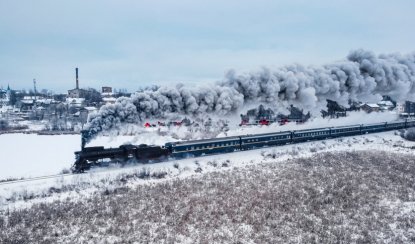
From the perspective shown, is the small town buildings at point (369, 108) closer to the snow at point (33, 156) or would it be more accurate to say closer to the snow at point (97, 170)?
the snow at point (97, 170)

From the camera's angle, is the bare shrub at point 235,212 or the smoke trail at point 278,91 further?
the smoke trail at point 278,91

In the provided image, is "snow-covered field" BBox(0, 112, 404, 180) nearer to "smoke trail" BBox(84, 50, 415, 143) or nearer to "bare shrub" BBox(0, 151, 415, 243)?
"smoke trail" BBox(84, 50, 415, 143)

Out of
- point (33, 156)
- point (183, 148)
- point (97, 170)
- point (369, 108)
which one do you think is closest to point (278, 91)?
point (183, 148)

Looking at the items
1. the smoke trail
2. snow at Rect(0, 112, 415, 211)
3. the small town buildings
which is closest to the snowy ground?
snow at Rect(0, 112, 415, 211)

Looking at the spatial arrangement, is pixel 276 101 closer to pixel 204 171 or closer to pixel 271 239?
pixel 204 171

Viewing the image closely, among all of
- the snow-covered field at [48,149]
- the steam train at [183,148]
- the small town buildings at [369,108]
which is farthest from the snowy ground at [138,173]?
the small town buildings at [369,108]

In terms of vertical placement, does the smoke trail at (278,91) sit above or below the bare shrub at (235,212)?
above

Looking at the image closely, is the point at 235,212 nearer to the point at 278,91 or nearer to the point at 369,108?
the point at 278,91

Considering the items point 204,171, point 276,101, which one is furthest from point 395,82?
point 204,171
